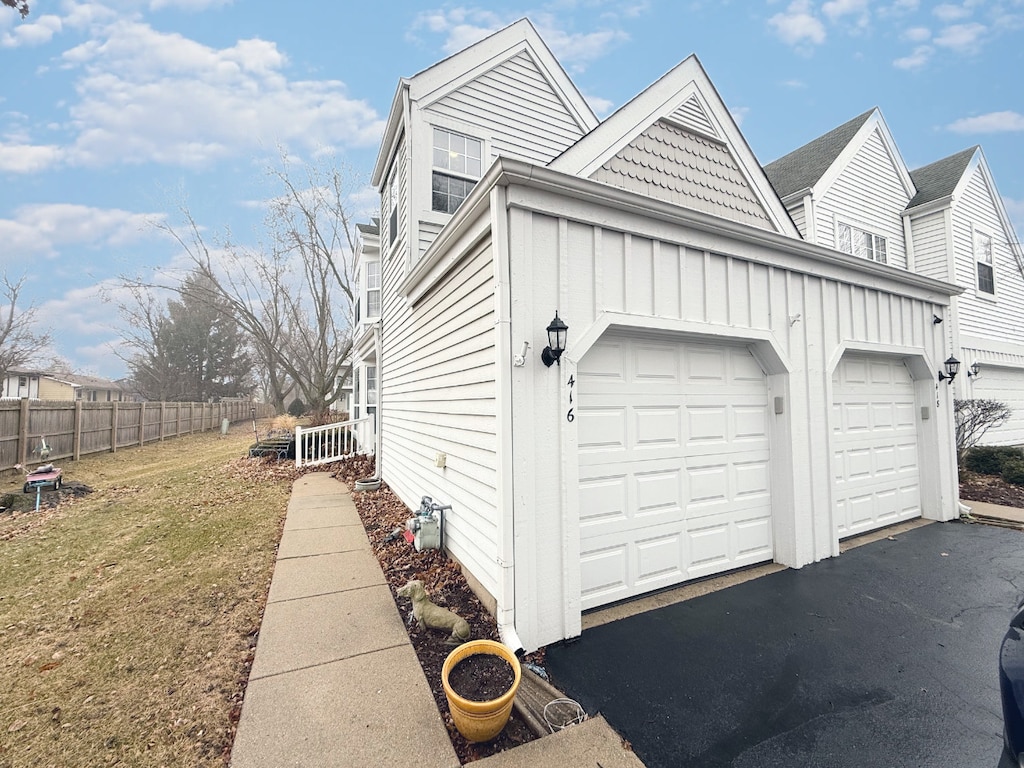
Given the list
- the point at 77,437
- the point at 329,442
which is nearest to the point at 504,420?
the point at 329,442

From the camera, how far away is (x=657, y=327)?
3.81m

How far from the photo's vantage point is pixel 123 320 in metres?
26.2

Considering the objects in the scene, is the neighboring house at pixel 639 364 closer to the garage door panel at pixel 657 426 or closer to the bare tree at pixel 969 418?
the garage door panel at pixel 657 426

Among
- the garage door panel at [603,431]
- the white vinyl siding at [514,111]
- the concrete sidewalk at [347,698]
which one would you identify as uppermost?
the white vinyl siding at [514,111]

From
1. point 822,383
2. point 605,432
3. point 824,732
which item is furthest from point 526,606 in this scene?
point 822,383

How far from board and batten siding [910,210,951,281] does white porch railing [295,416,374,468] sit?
49.6 ft

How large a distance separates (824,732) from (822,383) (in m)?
3.72

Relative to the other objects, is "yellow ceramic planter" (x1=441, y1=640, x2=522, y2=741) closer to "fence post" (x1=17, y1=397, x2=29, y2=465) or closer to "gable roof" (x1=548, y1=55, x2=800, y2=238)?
"gable roof" (x1=548, y1=55, x2=800, y2=238)

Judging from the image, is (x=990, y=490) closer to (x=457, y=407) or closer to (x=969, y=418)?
(x=969, y=418)

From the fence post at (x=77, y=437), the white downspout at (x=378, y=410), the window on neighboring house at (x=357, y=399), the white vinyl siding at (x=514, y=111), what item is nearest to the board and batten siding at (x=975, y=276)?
the white vinyl siding at (x=514, y=111)

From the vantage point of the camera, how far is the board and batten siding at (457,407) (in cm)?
353

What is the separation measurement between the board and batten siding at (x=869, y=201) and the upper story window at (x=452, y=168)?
836 cm

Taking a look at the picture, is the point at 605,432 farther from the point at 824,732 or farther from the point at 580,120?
the point at 580,120

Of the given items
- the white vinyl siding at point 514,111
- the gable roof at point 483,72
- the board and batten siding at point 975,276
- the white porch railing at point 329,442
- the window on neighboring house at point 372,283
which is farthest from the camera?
the window on neighboring house at point 372,283
